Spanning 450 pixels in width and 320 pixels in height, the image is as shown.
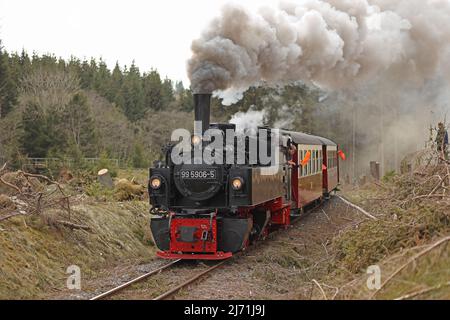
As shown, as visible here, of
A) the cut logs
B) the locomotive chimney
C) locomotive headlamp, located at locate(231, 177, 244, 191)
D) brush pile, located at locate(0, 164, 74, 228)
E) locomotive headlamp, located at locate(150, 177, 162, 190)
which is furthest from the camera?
the cut logs

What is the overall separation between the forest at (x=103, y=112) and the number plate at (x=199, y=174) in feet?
44.1

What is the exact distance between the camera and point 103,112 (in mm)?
43406

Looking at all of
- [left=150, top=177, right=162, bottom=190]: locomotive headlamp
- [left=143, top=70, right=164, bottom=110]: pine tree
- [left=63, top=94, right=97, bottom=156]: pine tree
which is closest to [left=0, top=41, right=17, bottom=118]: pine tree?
[left=63, top=94, right=97, bottom=156]: pine tree

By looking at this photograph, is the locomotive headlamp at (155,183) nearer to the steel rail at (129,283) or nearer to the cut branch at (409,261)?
the steel rail at (129,283)

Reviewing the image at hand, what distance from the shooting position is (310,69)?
50.3 ft

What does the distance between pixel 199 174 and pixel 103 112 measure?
3457 cm

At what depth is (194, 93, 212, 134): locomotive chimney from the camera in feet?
34.8

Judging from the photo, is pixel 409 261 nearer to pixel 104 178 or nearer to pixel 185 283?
pixel 185 283

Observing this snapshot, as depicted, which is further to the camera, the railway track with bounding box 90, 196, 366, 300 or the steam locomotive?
the steam locomotive

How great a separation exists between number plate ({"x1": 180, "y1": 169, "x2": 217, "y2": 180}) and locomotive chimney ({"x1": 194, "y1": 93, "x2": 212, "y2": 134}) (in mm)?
799

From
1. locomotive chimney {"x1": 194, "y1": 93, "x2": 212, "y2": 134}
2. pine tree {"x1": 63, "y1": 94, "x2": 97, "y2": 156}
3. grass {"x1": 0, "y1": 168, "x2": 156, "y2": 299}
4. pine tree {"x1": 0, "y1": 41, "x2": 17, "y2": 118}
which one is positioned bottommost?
grass {"x1": 0, "y1": 168, "x2": 156, "y2": 299}

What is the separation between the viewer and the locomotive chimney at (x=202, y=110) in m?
10.6

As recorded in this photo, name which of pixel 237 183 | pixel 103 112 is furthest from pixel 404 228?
pixel 103 112

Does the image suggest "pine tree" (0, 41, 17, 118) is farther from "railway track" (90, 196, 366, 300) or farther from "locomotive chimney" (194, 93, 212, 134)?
"railway track" (90, 196, 366, 300)
